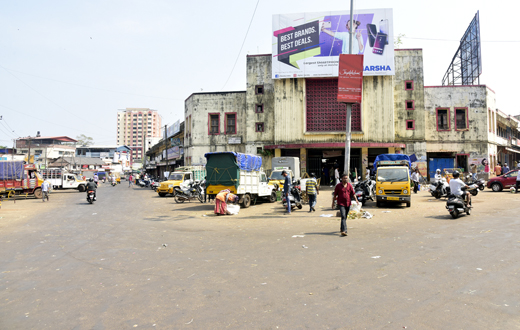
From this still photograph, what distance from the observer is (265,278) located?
5.71m

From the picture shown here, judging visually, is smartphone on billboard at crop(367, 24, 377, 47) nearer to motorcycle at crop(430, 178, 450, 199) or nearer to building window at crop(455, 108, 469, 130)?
building window at crop(455, 108, 469, 130)

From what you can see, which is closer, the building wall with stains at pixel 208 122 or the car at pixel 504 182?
the car at pixel 504 182

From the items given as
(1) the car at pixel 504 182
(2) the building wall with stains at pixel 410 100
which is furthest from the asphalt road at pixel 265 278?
(2) the building wall with stains at pixel 410 100

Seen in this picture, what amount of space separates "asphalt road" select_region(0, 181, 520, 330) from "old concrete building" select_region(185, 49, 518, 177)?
71.5 feet

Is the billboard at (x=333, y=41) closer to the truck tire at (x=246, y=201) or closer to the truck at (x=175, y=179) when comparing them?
the truck at (x=175, y=179)

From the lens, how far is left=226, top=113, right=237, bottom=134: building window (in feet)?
116

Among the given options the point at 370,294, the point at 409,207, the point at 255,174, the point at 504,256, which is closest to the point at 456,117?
the point at 409,207

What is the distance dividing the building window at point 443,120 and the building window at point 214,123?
21226mm

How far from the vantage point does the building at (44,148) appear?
271 ft

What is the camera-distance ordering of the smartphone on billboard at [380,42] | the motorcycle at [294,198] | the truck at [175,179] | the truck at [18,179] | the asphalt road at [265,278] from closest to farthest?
the asphalt road at [265,278], the motorcycle at [294,198], the truck at [18,179], the truck at [175,179], the smartphone on billboard at [380,42]

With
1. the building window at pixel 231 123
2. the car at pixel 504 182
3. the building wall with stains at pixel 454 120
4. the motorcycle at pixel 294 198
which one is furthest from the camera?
the building window at pixel 231 123

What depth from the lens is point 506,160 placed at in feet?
160

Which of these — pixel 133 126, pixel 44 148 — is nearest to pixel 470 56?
pixel 44 148

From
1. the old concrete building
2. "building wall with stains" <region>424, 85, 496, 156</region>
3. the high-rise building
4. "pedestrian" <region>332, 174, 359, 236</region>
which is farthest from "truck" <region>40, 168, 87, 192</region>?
the high-rise building
